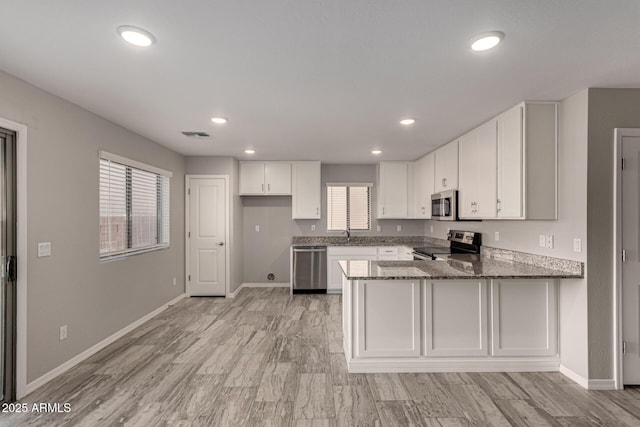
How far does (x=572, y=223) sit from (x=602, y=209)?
8.6 inches

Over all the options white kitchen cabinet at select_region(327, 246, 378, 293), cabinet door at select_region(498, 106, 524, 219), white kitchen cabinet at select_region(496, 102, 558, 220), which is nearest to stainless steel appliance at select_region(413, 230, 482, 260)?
white kitchen cabinet at select_region(327, 246, 378, 293)

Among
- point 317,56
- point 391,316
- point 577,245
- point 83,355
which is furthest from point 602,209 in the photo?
point 83,355

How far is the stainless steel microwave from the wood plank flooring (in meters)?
1.94

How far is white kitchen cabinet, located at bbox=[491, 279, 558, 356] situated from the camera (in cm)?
288

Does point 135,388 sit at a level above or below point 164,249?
below

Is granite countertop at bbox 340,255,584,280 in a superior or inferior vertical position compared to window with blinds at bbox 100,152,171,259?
inferior

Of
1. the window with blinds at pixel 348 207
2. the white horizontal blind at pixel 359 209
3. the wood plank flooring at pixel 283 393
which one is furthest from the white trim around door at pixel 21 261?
the white horizontal blind at pixel 359 209

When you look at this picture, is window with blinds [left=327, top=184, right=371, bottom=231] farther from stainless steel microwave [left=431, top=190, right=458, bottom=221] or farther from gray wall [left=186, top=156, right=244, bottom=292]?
gray wall [left=186, top=156, right=244, bottom=292]

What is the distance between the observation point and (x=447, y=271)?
9.59 feet

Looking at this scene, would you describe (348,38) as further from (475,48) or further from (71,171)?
(71,171)

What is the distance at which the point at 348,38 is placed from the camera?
6.12 ft

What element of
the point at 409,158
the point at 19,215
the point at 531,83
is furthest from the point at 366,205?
the point at 19,215

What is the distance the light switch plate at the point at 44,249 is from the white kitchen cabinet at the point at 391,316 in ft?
8.45

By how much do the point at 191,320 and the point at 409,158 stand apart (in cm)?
422
